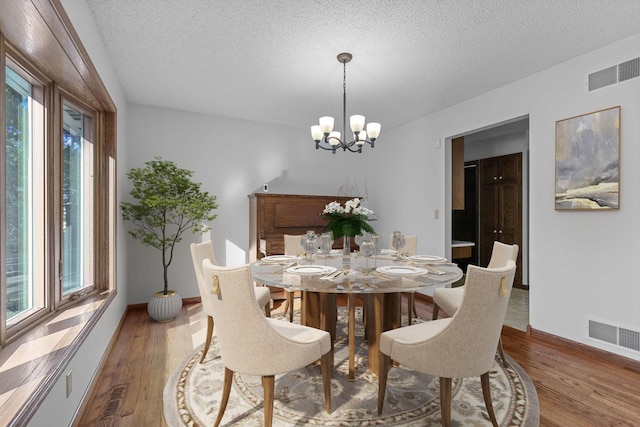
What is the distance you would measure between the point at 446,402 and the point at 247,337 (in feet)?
3.37

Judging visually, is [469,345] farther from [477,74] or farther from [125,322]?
[125,322]

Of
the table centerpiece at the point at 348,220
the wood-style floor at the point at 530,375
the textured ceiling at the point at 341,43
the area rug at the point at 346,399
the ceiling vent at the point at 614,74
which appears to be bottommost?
the wood-style floor at the point at 530,375

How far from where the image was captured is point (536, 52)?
102 inches

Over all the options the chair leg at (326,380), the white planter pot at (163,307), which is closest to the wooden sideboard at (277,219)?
the white planter pot at (163,307)

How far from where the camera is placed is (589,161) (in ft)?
8.60

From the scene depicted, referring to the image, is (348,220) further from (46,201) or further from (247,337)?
(46,201)

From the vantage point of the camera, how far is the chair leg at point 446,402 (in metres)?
1.54

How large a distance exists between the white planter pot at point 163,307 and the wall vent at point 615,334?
3.91 m

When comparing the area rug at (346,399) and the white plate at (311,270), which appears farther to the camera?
the white plate at (311,270)

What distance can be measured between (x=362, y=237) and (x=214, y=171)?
2.58m

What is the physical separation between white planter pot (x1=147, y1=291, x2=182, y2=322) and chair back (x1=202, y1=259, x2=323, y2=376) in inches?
82.2

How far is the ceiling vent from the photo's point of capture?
2.39m

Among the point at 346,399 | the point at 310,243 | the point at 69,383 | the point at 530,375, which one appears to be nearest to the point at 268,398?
the point at 346,399

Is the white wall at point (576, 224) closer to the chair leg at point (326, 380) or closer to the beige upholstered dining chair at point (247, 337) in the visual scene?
the chair leg at point (326, 380)
